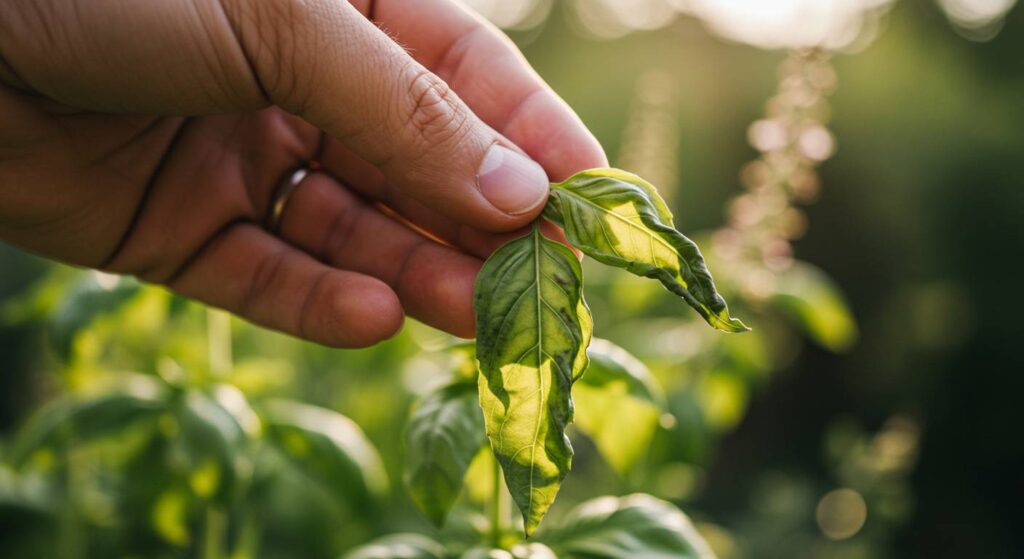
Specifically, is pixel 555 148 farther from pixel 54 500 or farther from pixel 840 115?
pixel 840 115

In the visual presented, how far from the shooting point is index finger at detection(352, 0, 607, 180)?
142 cm

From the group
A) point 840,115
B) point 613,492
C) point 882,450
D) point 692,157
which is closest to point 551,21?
point 692,157

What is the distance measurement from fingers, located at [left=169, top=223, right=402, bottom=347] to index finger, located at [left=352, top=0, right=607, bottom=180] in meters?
0.34

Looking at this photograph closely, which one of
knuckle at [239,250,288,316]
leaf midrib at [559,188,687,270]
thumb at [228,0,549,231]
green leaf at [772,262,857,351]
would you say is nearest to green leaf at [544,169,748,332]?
leaf midrib at [559,188,687,270]

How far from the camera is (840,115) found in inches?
184

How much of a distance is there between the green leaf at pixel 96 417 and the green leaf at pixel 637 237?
1.00 m

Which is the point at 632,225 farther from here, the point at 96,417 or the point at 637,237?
the point at 96,417

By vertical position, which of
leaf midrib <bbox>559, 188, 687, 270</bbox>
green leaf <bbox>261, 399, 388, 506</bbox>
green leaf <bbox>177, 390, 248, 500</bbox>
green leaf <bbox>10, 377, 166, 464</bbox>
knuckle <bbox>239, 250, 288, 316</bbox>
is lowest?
green leaf <bbox>10, 377, 166, 464</bbox>

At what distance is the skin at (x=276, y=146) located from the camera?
1.17 m

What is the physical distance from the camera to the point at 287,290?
1553mm

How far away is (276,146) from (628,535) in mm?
951

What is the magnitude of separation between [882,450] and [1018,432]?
1.11 metres

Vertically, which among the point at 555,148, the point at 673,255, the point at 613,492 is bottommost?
the point at 613,492

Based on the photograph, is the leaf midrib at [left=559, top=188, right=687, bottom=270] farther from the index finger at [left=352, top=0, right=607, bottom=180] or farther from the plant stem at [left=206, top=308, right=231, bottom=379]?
the plant stem at [left=206, top=308, right=231, bottom=379]
